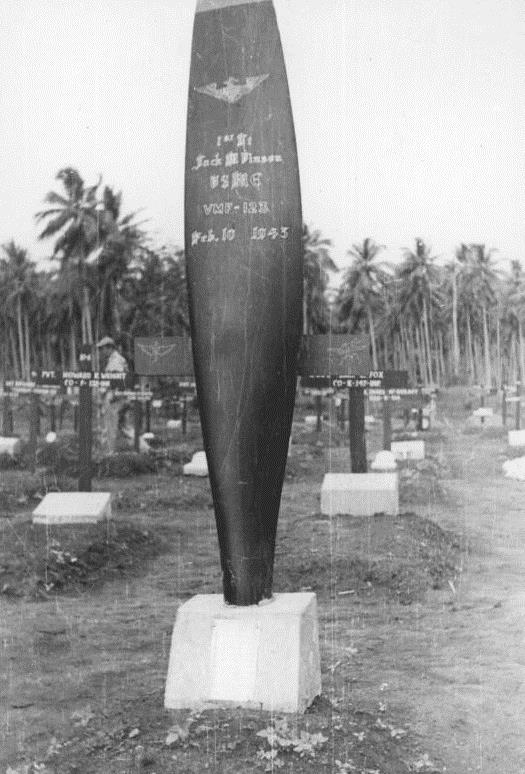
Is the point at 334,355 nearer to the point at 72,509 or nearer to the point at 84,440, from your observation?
the point at 72,509

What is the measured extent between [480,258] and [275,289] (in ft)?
160

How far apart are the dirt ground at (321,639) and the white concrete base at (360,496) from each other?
41cm

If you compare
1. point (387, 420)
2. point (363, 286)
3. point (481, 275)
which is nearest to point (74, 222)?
point (387, 420)

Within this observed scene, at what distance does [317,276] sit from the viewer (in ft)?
137

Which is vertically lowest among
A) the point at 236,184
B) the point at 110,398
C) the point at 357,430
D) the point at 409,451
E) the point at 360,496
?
the point at 409,451

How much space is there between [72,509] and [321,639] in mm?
5036

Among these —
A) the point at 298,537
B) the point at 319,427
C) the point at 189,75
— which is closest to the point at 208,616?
the point at 189,75

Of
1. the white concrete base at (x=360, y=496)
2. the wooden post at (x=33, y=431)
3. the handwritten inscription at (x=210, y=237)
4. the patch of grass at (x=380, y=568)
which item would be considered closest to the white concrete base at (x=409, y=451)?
the wooden post at (x=33, y=431)

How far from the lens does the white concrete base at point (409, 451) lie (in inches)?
869

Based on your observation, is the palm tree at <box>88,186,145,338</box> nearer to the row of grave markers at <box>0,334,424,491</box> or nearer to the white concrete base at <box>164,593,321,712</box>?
the row of grave markers at <box>0,334,424,491</box>

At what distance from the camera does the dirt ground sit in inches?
162

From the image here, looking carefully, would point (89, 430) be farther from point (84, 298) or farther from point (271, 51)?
point (84, 298)

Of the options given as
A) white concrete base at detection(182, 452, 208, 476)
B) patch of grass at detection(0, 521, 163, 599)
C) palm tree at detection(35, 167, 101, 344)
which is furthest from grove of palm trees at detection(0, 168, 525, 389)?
patch of grass at detection(0, 521, 163, 599)

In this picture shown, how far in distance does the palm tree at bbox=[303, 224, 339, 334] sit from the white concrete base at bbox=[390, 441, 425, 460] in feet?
53.4
